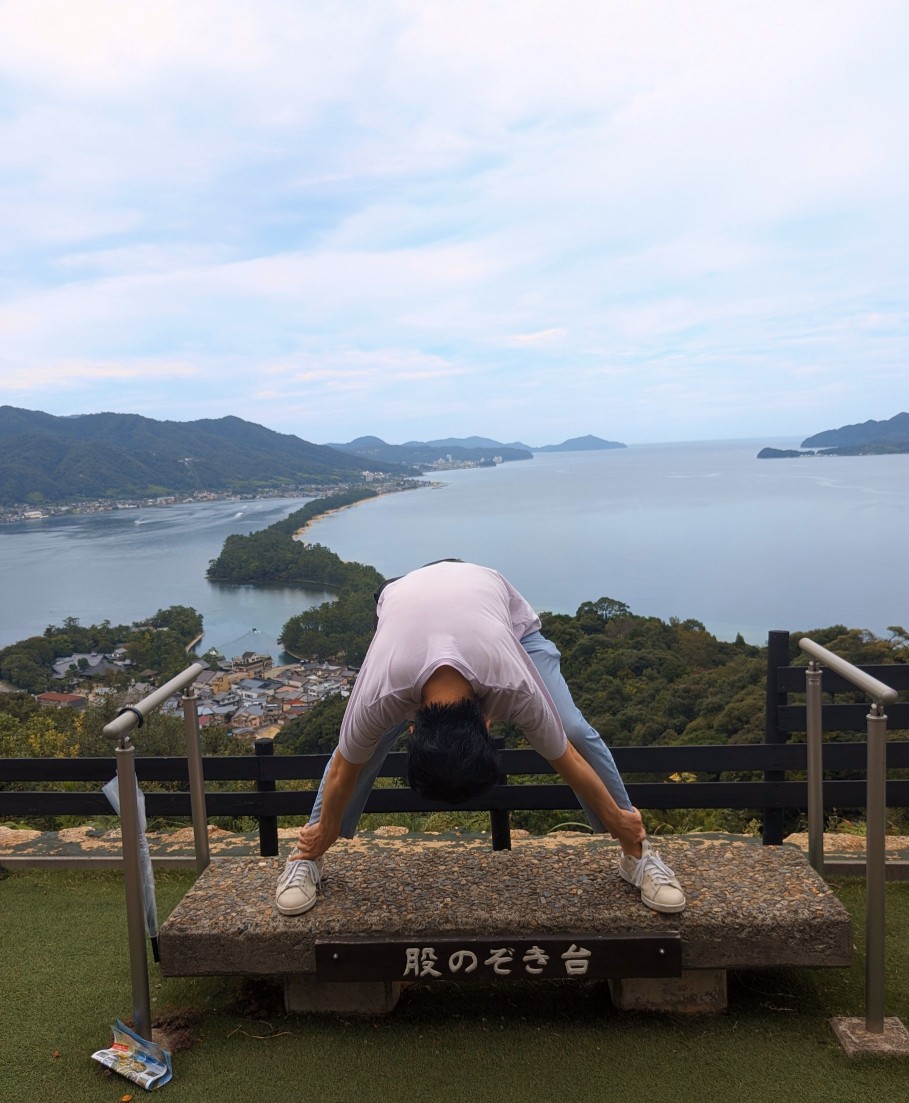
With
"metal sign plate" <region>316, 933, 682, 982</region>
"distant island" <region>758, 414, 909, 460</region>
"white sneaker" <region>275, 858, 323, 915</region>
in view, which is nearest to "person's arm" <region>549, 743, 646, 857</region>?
"metal sign plate" <region>316, 933, 682, 982</region>

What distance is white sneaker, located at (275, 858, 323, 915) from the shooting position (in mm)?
2713

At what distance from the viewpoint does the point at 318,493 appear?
5148 inches

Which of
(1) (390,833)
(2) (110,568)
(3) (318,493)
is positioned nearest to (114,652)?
(2) (110,568)

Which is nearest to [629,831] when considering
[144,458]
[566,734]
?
[566,734]

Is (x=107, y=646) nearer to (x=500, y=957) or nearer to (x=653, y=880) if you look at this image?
(x=500, y=957)

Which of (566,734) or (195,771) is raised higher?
(566,734)

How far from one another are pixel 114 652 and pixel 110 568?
29449 mm

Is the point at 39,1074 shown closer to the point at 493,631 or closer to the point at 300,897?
the point at 300,897

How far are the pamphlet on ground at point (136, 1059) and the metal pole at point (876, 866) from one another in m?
2.01

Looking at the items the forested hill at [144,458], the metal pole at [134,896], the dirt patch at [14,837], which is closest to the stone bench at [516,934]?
the metal pole at [134,896]

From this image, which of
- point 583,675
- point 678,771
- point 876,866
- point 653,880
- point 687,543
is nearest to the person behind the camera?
point 876,866

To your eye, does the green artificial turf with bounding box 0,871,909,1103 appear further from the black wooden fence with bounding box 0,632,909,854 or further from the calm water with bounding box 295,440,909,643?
the calm water with bounding box 295,440,909,643

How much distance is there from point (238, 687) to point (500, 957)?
33.0m

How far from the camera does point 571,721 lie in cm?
267
